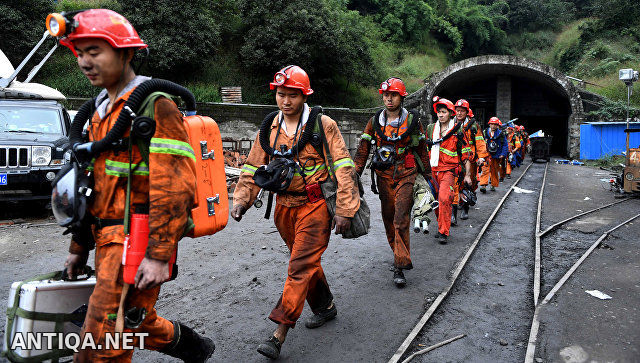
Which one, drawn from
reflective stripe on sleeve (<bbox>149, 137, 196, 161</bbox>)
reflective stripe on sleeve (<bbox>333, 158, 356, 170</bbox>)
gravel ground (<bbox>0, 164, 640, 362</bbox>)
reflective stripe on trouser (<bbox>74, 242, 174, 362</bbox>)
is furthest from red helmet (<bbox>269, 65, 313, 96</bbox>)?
gravel ground (<bbox>0, 164, 640, 362</bbox>)

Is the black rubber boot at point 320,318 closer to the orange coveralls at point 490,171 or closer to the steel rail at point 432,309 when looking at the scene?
the steel rail at point 432,309

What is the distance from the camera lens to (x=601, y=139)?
86.2 ft

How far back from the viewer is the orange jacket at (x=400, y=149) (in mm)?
5406

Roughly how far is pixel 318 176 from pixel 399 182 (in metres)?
1.94

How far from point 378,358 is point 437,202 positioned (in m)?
3.59

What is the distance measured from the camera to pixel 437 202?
6668 mm

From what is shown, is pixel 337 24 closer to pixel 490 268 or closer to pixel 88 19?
pixel 490 268

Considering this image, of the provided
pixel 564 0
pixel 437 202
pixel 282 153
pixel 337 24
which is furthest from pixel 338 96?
pixel 564 0

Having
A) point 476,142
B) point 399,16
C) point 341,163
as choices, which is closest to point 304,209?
point 341,163

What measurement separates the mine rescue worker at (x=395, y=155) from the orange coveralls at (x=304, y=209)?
160 cm

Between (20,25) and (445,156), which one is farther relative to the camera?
(20,25)

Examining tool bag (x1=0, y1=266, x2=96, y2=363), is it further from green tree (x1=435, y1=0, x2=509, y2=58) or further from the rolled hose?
green tree (x1=435, y1=0, x2=509, y2=58)

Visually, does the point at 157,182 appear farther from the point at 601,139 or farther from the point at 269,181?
the point at 601,139

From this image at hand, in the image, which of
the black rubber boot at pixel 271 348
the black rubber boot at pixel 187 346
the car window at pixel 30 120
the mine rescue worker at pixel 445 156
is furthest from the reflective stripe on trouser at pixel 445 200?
the car window at pixel 30 120
